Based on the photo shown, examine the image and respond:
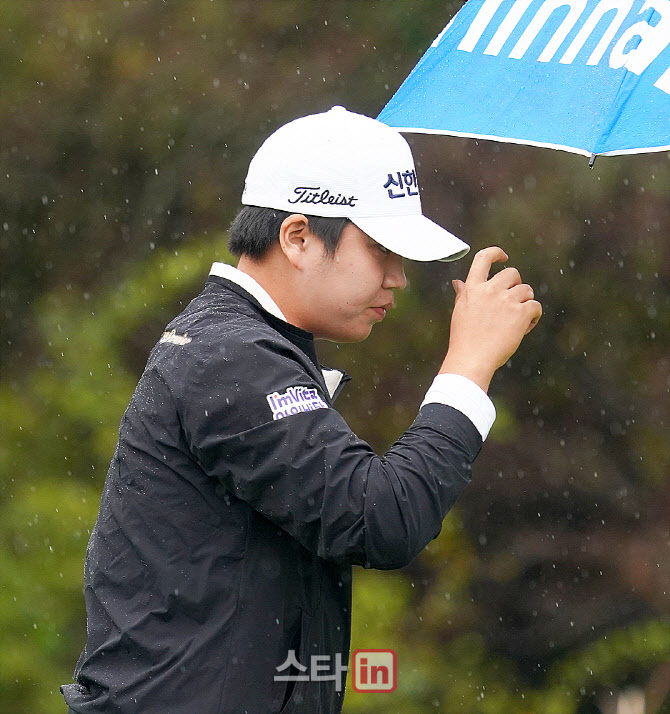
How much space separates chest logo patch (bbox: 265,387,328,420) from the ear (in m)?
0.29

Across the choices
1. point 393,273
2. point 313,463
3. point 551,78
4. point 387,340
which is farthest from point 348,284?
point 387,340

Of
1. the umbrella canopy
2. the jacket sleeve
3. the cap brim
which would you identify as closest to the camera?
the jacket sleeve

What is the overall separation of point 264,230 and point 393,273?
242 millimetres

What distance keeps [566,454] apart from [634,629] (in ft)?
2.95

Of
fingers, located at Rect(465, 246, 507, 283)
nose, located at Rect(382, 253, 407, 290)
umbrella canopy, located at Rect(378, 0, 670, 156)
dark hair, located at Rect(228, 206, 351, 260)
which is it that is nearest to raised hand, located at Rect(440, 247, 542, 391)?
fingers, located at Rect(465, 246, 507, 283)

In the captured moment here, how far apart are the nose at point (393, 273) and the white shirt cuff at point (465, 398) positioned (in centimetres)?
24

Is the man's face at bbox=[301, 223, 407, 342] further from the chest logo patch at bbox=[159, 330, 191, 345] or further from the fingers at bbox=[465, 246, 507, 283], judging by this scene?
the chest logo patch at bbox=[159, 330, 191, 345]

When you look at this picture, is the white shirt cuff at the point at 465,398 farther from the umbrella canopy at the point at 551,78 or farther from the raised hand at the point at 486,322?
the umbrella canopy at the point at 551,78

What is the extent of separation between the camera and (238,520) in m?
1.93

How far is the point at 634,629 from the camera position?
581cm

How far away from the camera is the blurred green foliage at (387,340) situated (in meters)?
5.72

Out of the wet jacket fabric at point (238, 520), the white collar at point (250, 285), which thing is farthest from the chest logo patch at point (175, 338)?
the white collar at point (250, 285)

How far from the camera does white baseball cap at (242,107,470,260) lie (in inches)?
82.0

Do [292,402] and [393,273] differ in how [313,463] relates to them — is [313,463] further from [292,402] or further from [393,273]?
[393,273]
